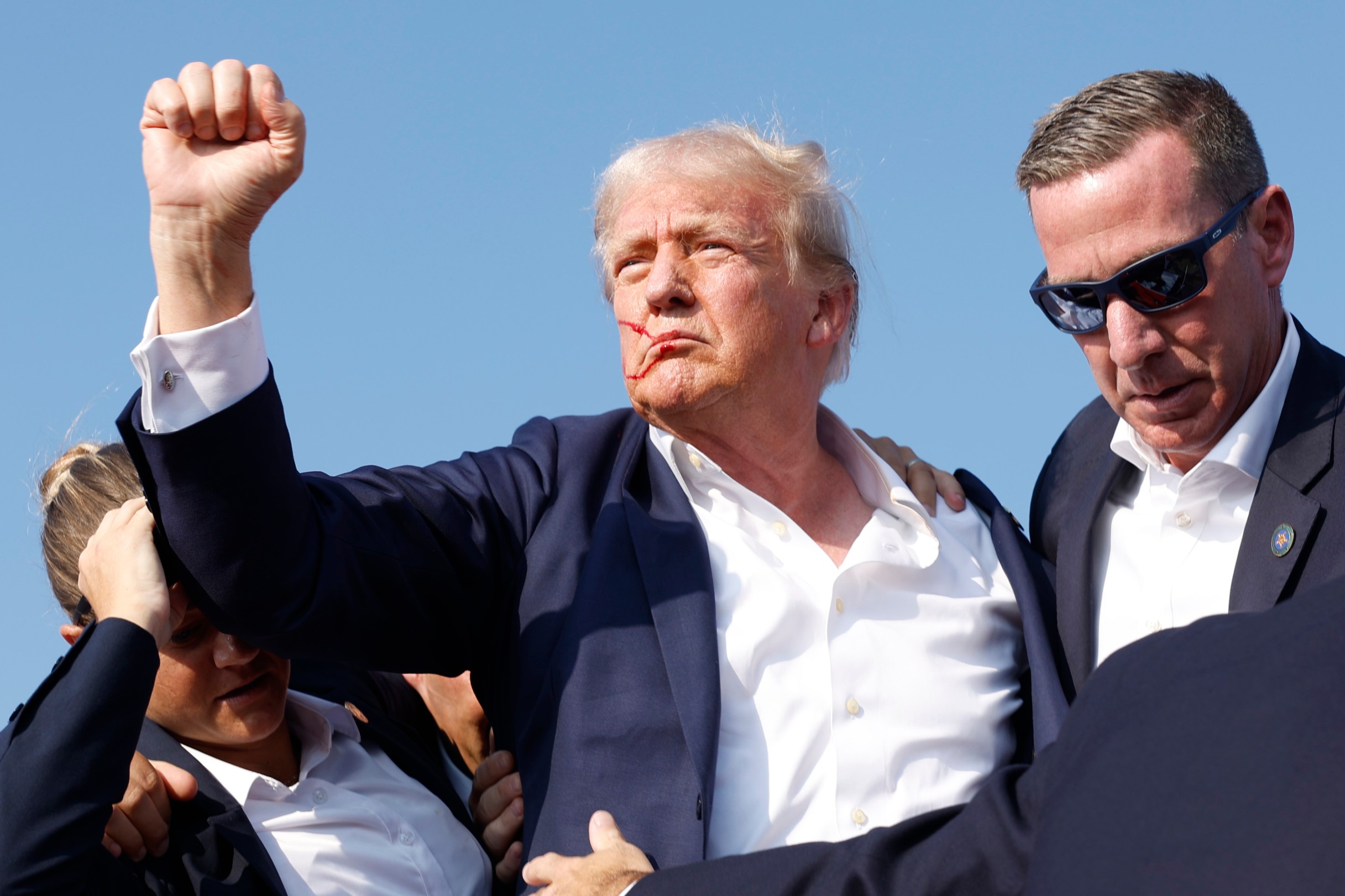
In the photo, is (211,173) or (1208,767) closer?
(1208,767)

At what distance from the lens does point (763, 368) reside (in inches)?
158

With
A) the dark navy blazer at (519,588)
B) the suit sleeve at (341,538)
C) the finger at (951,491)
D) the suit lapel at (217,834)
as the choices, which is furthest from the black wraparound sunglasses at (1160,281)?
the suit lapel at (217,834)

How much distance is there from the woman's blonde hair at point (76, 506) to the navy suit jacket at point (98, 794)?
491 mm

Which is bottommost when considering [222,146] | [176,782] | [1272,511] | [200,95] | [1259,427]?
[176,782]

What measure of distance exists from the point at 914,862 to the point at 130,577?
180cm

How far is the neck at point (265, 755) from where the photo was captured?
11.9 ft

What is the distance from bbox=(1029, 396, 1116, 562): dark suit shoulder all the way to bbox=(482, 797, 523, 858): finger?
167 centimetres

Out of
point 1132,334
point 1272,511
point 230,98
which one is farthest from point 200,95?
point 1272,511

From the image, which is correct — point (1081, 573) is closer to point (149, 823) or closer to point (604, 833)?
point (604, 833)

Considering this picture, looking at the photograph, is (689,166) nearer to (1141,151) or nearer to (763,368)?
(763,368)

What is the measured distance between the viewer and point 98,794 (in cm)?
293

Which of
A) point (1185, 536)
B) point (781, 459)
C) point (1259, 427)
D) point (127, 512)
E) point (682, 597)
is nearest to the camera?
point (127, 512)

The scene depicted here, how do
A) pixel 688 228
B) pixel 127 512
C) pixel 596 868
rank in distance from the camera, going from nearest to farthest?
pixel 596 868 → pixel 127 512 → pixel 688 228

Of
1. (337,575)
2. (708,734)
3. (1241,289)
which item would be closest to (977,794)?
(708,734)
